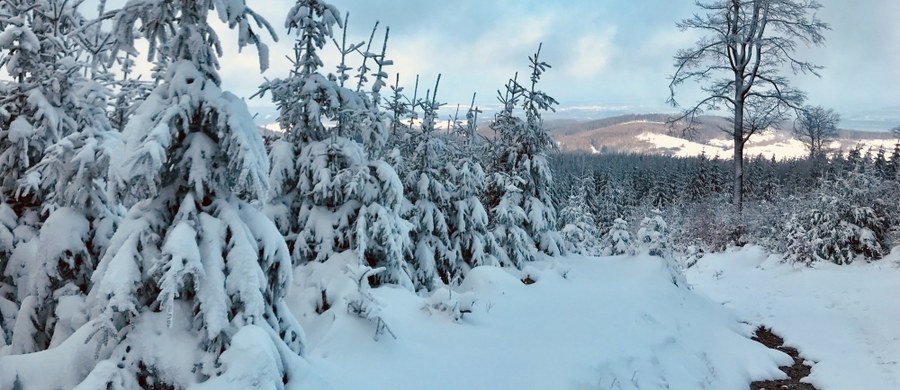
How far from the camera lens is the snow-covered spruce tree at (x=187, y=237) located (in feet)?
12.2

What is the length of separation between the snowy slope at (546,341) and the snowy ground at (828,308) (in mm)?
1008

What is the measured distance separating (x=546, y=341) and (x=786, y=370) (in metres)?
5.45

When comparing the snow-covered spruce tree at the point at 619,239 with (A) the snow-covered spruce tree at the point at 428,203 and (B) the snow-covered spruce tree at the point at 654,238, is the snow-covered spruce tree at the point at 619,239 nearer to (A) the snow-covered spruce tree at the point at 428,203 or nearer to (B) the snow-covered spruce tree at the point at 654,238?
(B) the snow-covered spruce tree at the point at 654,238

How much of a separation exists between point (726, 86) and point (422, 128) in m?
13.9

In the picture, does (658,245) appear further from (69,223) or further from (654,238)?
(69,223)

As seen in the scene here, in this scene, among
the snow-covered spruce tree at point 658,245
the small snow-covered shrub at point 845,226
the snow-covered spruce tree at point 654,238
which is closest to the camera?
the snow-covered spruce tree at point 658,245

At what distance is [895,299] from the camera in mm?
12148

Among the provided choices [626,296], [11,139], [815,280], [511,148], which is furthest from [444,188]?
[815,280]

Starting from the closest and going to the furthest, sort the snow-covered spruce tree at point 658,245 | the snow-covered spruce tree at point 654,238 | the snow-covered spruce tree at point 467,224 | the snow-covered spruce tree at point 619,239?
the snow-covered spruce tree at point 658,245 < the snow-covered spruce tree at point 654,238 < the snow-covered spruce tree at point 467,224 < the snow-covered spruce tree at point 619,239

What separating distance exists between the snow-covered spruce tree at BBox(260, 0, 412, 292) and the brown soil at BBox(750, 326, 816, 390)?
23.2 feet

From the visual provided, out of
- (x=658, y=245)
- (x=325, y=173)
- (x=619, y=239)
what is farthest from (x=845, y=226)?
(x=325, y=173)

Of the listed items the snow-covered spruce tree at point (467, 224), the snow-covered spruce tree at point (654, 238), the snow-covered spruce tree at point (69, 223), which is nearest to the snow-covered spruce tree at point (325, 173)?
the snow-covered spruce tree at point (69, 223)

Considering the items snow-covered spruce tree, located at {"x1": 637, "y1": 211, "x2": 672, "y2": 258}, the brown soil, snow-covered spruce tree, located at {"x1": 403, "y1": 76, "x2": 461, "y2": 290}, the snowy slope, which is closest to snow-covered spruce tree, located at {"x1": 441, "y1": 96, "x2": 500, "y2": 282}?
snow-covered spruce tree, located at {"x1": 403, "y1": 76, "x2": 461, "y2": 290}

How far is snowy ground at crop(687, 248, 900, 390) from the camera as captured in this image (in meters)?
9.01
